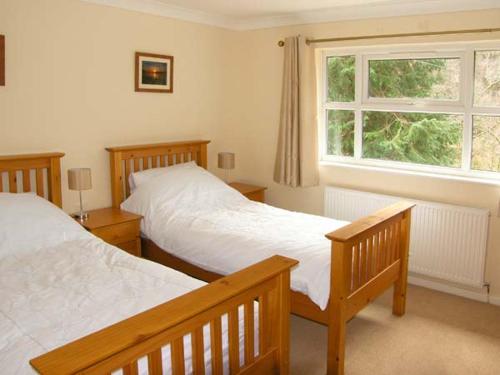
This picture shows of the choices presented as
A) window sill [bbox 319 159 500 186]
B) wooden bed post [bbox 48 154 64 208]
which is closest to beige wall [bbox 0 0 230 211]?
wooden bed post [bbox 48 154 64 208]

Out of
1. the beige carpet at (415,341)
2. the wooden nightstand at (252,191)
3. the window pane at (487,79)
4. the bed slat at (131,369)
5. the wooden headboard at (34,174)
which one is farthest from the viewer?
the wooden nightstand at (252,191)

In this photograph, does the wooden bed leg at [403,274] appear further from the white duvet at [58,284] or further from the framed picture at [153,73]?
the framed picture at [153,73]

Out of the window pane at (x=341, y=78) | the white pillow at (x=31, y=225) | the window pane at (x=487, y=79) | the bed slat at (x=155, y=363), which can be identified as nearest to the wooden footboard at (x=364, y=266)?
the window pane at (x=487, y=79)

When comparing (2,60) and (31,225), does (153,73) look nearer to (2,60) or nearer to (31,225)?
(2,60)

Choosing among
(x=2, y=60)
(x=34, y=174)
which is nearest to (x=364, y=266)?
(x=34, y=174)

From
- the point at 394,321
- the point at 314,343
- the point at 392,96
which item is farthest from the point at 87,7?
the point at 394,321

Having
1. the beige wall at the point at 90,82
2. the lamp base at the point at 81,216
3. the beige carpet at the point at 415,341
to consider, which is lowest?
the beige carpet at the point at 415,341

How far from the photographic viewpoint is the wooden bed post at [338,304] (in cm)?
250

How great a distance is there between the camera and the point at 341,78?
14.2 ft

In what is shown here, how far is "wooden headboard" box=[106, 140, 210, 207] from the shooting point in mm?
3830

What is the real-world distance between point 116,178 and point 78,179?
0.49 metres

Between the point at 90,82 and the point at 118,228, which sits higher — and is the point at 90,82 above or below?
above

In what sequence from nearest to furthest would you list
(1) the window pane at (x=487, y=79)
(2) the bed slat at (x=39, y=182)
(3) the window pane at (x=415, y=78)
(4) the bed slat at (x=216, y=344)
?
(4) the bed slat at (x=216, y=344) < (2) the bed slat at (x=39, y=182) < (1) the window pane at (x=487, y=79) < (3) the window pane at (x=415, y=78)

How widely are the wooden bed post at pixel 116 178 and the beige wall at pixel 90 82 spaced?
0.20 feet
